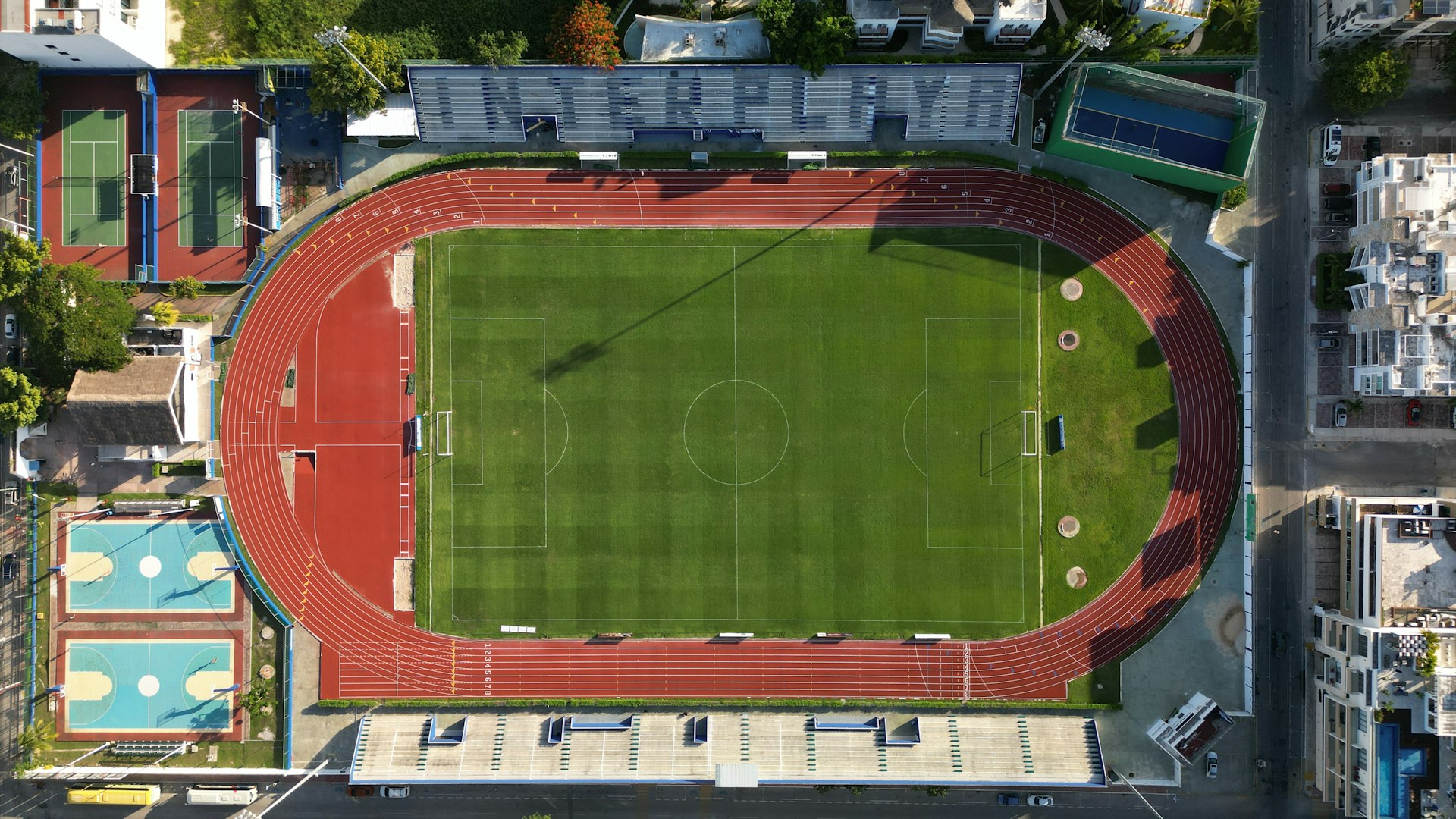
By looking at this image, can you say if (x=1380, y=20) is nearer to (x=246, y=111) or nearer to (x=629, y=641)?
(x=629, y=641)

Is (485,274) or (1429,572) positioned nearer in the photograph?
(1429,572)

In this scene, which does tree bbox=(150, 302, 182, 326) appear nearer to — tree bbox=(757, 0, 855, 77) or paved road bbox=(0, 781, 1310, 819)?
paved road bbox=(0, 781, 1310, 819)

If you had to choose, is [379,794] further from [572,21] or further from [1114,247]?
[1114,247]

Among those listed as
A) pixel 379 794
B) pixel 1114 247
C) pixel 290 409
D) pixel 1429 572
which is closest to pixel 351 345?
pixel 290 409

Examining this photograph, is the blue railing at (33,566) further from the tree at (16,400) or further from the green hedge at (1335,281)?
the green hedge at (1335,281)

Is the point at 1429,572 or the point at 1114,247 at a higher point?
the point at 1114,247

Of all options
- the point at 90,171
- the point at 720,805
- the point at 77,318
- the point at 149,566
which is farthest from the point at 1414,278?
the point at 90,171
